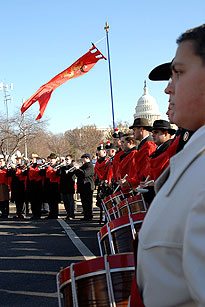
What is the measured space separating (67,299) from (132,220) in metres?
1.15

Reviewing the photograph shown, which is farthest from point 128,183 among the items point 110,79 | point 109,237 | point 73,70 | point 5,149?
point 5,149

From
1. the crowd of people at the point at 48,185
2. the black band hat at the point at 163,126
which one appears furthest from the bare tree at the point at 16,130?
the black band hat at the point at 163,126

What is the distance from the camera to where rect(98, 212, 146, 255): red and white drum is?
Result: 3.48 m

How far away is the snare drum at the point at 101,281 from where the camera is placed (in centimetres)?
231

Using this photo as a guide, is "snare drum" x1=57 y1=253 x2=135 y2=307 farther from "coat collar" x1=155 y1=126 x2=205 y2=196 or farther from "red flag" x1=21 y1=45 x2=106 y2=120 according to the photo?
"red flag" x1=21 y1=45 x2=106 y2=120

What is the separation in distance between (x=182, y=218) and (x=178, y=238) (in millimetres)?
46

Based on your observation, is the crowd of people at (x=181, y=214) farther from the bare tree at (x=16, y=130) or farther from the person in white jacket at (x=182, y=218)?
the bare tree at (x=16, y=130)

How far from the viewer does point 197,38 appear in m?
1.17

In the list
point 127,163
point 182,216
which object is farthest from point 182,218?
point 127,163

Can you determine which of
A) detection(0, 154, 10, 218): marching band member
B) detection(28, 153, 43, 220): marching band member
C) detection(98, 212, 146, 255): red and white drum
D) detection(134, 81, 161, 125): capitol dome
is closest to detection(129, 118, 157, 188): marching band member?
detection(98, 212, 146, 255): red and white drum

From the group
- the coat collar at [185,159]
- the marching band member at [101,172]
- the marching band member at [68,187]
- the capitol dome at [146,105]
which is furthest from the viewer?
the capitol dome at [146,105]

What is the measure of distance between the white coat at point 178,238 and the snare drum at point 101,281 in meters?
1.21

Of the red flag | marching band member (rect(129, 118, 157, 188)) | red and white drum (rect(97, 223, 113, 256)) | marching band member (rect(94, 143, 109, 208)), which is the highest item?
the red flag

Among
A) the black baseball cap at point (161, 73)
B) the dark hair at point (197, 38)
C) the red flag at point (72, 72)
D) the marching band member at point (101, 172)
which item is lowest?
the marching band member at point (101, 172)
